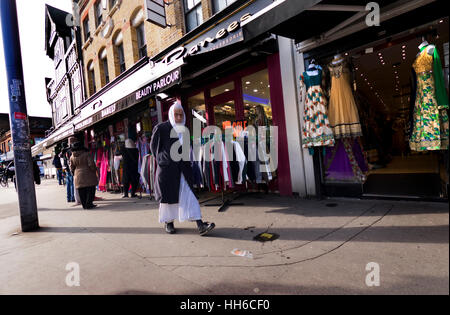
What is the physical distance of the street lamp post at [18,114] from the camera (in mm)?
4609

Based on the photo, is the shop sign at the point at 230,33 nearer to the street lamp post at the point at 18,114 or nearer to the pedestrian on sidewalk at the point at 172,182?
the pedestrian on sidewalk at the point at 172,182

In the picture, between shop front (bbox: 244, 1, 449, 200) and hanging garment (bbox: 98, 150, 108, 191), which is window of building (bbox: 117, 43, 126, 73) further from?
shop front (bbox: 244, 1, 449, 200)

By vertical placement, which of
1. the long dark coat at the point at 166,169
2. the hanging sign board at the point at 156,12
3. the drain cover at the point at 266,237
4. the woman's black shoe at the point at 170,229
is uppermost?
the hanging sign board at the point at 156,12

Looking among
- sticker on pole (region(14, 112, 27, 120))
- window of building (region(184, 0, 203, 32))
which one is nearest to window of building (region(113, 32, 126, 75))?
window of building (region(184, 0, 203, 32))

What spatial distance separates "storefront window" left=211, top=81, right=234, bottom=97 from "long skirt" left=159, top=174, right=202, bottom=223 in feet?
Result: 12.4

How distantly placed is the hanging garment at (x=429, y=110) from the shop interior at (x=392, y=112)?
178 mm

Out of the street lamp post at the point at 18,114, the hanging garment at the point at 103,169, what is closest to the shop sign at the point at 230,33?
the street lamp post at the point at 18,114

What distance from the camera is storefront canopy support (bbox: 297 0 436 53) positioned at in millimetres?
3359

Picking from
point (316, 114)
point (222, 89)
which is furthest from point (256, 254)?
point (222, 89)

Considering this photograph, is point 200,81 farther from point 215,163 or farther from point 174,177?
point 174,177

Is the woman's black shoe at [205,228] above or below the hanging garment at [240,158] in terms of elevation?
below

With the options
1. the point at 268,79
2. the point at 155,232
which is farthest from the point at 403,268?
the point at 268,79

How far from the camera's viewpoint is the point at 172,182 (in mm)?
3635
